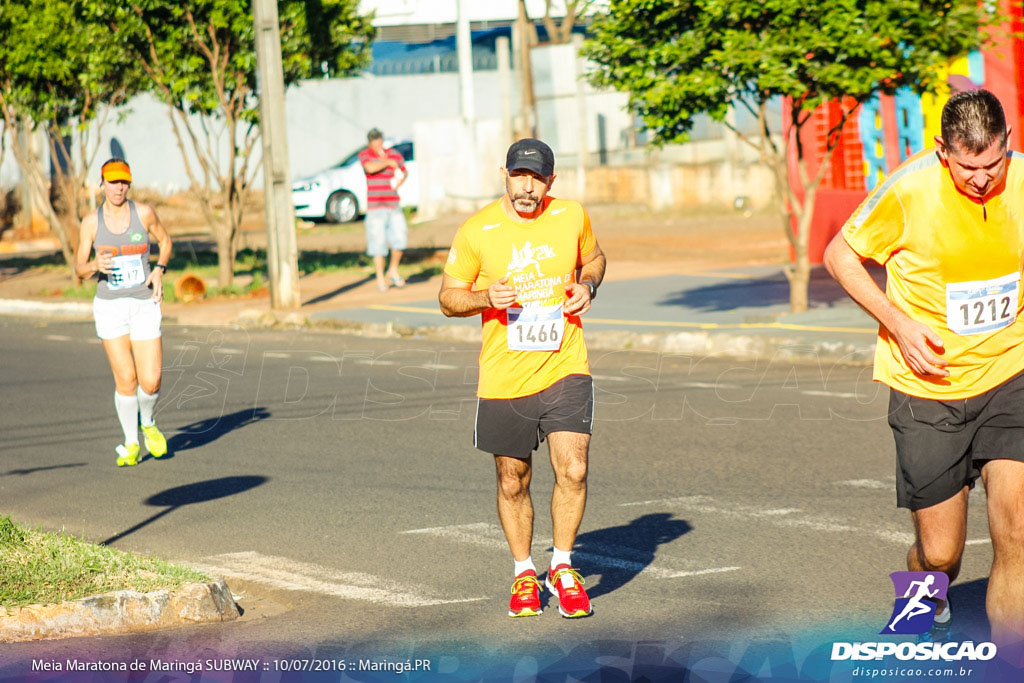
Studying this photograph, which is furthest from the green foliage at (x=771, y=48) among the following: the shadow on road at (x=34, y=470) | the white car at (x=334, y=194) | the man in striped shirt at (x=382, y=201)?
the white car at (x=334, y=194)

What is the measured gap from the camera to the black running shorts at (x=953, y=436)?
4.97 metres

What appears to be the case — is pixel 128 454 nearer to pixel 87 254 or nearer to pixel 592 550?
pixel 87 254

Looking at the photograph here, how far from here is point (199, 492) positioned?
8.77m

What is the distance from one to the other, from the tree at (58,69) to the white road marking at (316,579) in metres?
14.9

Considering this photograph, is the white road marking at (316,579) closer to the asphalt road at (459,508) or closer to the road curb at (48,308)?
the asphalt road at (459,508)

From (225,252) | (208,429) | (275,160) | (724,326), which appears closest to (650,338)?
(724,326)

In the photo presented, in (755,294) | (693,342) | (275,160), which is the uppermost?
(275,160)

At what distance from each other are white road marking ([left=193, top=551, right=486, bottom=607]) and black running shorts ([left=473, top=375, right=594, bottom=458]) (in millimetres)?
709

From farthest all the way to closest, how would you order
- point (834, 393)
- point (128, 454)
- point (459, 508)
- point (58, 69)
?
point (58, 69), point (834, 393), point (128, 454), point (459, 508)

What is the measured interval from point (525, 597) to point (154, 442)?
4.75m

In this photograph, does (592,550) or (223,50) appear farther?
(223,50)

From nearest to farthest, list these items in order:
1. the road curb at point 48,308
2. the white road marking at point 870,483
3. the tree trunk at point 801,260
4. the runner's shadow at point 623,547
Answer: the runner's shadow at point 623,547, the white road marking at point 870,483, the tree trunk at point 801,260, the road curb at point 48,308

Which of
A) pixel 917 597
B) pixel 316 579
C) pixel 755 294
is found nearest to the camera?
pixel 917 597

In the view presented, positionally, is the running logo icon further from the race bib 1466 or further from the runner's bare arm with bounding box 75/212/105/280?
the runner's bare arm with bounding box 75/212/105/280
